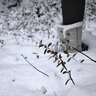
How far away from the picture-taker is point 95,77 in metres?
1.21

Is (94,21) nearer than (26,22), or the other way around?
(94,21)

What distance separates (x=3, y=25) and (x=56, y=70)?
4.06 metres

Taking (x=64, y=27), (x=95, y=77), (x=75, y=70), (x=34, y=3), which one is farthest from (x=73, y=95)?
(x=34, y=3)

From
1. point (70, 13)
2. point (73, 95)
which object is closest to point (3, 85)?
point (73, 95)

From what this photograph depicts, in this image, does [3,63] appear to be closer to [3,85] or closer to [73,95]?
[3,85]

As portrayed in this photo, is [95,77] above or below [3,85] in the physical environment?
above

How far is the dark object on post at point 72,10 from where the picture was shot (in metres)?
1.74

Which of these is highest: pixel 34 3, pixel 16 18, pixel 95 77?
pixel 34 3

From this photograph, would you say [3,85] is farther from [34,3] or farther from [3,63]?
[34,3]

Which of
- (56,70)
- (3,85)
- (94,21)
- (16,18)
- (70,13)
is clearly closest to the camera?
(3,85)

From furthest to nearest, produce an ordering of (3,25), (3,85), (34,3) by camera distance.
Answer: (34,3) → (3,25) → (3,85)

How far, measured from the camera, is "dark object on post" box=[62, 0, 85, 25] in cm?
174

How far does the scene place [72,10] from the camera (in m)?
1.79

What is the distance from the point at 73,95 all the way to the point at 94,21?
13.8 ft
